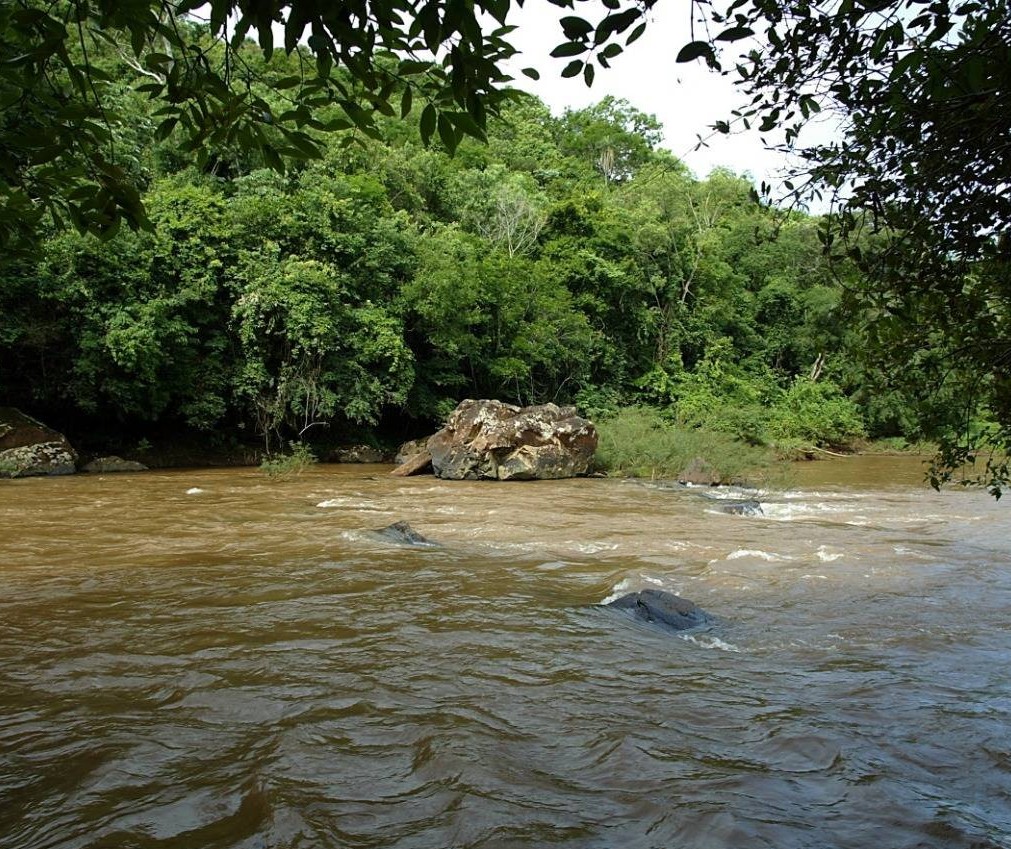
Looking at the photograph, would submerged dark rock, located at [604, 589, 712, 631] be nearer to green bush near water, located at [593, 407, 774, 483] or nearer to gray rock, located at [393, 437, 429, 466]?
green bush near water, located at [593, 407, 774, 483]

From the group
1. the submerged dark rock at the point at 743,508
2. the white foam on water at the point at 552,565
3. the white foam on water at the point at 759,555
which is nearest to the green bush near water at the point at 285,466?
the submerged dark rock at the point at 743,508

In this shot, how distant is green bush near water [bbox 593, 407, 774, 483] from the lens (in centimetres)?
1827

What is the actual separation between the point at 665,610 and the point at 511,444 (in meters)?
12.7

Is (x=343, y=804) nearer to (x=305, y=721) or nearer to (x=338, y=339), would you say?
(x=305, y=721)

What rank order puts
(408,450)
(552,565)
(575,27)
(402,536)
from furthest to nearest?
(408,450), (402,536), (552,565), (575,27)

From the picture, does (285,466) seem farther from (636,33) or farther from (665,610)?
(636,33)

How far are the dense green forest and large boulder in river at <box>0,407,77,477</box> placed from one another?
1.43 m

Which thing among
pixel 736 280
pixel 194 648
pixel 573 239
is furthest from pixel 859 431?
pixel 194 648

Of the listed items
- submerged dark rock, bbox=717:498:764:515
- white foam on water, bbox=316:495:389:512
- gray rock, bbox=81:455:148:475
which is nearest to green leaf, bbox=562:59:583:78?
white foam on water, bbox=316:495:389:512

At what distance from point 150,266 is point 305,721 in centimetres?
1764

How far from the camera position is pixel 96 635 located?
5117 mm

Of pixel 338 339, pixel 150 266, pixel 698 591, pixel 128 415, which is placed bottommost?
pixel 698 591

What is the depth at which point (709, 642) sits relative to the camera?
5289 mm

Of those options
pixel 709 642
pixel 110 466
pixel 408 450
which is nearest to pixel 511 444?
pixel 408 450
